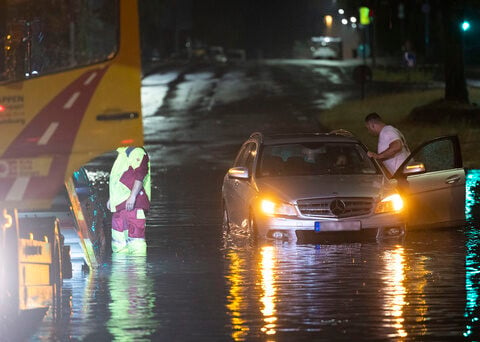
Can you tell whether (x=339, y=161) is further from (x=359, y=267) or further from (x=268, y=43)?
(x=268, y=43)

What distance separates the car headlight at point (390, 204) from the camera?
644 inches

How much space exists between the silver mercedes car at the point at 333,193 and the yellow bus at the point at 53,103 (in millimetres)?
5182

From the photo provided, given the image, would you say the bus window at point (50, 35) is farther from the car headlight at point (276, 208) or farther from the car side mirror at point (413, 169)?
the car side mirror at point (413, 169)

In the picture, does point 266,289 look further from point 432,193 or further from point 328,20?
point 328,20

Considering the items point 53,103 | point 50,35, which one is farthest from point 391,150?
point 50,35

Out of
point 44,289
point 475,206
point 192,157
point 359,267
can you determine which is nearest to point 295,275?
point 359,267

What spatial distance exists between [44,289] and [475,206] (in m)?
11.2

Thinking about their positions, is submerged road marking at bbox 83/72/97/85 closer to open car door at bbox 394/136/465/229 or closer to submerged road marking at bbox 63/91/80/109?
submerged road marking at bbox 63/91/80/109

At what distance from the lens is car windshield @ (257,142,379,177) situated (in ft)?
57.1

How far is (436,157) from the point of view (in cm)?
2531

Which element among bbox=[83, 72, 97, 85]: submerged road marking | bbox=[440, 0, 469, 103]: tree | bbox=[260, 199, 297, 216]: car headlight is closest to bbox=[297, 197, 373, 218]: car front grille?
bbox=[260, 199, 297, 216]: car headlight

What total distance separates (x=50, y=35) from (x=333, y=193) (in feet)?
19.2

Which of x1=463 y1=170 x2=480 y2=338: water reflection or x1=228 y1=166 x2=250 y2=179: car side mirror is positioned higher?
x1=228 y1=166 x2=250 y2=179: car side mirror

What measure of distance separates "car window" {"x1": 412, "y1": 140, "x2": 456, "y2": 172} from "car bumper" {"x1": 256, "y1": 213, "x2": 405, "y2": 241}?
88 cm
